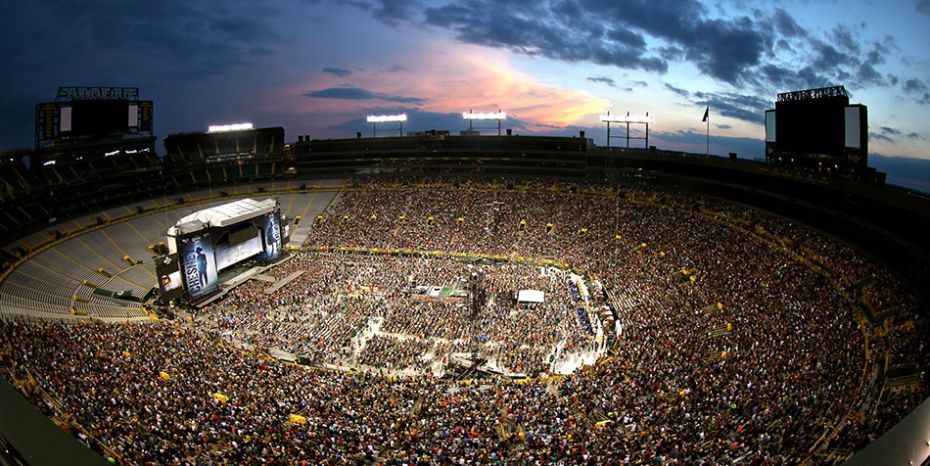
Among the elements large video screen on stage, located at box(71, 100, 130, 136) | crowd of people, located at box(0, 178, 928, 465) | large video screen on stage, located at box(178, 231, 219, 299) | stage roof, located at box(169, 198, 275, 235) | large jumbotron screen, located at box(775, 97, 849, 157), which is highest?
large video screen on stage, located at box(71, 100, 130, 136)

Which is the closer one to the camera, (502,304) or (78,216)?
(502,304)

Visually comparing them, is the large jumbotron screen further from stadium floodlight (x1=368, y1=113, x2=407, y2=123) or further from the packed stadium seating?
stadium floodlight (x1=368, y1=113, x2=407, y2=123)

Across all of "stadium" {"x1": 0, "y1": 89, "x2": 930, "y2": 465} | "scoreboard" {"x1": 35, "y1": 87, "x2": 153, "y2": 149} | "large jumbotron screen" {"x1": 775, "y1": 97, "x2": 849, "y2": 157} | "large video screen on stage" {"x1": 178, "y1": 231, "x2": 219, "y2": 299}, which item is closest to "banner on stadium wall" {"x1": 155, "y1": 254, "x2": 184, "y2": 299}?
Answer: "stadium" {"x1": 0, "y1": 89, "x2": 930, "y2": 465}

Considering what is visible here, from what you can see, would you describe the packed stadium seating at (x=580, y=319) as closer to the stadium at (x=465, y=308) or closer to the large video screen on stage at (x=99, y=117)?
the stadium at (x=465, y=308)

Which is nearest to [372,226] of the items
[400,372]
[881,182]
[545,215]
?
[545,215]

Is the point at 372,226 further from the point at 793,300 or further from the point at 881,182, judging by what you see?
the point at 881,182

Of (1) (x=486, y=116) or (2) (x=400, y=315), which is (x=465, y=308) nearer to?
(2) (x=400, y=315)
